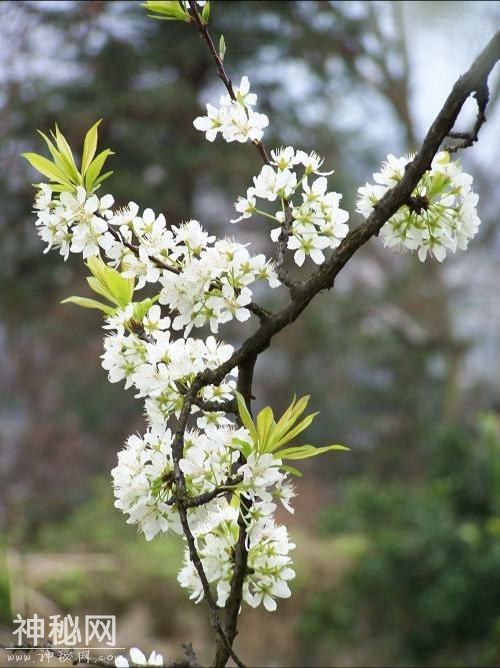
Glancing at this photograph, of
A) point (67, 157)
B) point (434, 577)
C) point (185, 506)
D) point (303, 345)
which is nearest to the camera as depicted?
point (185, 506)

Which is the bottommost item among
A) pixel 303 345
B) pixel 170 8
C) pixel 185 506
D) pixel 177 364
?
pixel 185 506

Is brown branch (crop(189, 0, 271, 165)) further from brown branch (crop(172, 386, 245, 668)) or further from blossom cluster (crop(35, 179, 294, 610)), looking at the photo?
brown branch (crop(172, 386, 245, 668))

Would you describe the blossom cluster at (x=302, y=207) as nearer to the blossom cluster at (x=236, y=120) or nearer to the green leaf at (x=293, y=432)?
the blossom cluster at (x=236, y=120)

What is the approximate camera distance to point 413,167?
82cm

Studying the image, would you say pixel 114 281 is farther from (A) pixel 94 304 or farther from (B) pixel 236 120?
(B) pixel 236 120

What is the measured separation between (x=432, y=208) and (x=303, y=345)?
5446 millimetres

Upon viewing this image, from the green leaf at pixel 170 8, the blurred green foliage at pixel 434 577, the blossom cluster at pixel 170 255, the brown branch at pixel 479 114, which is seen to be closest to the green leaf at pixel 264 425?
the blossom cluster at pixel 170 255

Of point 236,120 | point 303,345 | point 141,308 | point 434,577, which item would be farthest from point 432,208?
point 303,345

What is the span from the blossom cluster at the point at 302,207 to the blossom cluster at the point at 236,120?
0.04 m

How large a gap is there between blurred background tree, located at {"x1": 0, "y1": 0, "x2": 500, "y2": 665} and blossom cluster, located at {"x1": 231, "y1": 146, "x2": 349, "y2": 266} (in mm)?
2183

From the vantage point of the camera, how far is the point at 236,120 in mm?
909

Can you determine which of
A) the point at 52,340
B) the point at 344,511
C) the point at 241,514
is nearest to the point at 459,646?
the point at 344,511

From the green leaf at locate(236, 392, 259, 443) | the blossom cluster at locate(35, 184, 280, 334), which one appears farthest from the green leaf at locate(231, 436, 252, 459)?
the blossom cluster at locate(35, 184, 280, 334)

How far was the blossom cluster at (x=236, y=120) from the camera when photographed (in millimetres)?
906
